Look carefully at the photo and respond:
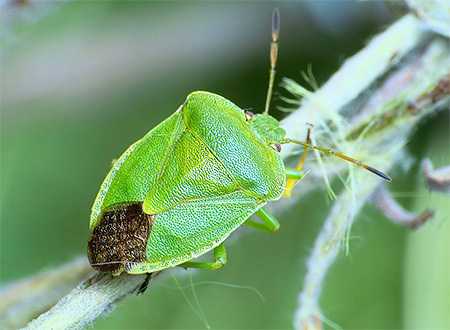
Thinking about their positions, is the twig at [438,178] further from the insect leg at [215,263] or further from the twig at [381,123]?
the insect leg at [215,263]

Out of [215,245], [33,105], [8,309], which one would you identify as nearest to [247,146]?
[215,245]

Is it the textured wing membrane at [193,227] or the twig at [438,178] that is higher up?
the textured wing membrane at [193,227]

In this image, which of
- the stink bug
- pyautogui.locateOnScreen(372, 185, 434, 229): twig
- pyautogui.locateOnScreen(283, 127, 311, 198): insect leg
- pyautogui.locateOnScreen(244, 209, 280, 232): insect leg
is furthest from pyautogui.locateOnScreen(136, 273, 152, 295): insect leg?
pyautogui.locateOnScreen(372, 185, 434, 229): twig

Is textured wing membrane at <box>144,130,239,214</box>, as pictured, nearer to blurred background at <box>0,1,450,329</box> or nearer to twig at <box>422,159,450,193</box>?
twig at <box>422,159,450,193</box>

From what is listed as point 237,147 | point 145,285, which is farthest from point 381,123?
point 145,285

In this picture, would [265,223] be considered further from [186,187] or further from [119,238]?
[119,238]

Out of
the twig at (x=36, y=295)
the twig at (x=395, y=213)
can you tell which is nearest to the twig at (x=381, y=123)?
the twig at (x=395, y=213)
